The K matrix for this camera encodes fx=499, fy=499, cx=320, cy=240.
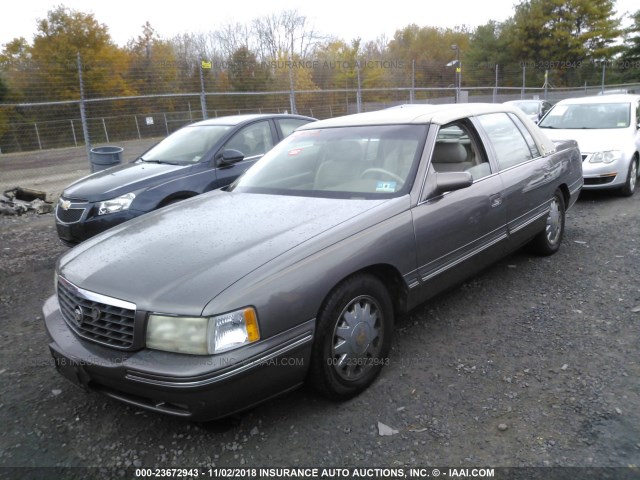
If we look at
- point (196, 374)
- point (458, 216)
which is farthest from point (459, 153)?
point (196, 374)

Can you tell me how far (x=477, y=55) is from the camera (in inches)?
1918

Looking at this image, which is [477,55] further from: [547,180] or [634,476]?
[634,476]

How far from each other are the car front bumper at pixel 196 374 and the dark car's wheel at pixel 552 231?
3.26 meters

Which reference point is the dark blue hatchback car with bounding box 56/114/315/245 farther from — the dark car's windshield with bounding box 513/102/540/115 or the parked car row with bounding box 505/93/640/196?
the dark car's windshield with bounding box 513/102/540/115

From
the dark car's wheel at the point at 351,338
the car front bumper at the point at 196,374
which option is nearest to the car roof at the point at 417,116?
the dark car's wheel at the point at 351,338

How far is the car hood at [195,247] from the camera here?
7.81 ft

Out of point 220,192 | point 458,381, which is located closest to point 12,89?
point 220,192

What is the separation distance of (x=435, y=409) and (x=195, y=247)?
1.61 meters

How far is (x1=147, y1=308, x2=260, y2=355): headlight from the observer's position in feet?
7.34

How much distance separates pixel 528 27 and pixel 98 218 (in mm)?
48952

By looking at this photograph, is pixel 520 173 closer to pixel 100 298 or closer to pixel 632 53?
pixel 100 298

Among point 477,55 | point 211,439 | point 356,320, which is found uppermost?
point 477,55

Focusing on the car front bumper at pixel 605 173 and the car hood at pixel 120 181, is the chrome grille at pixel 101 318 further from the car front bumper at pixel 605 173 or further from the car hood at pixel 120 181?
the car front bumper at pixel 605 173

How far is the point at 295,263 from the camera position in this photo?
251 cm
